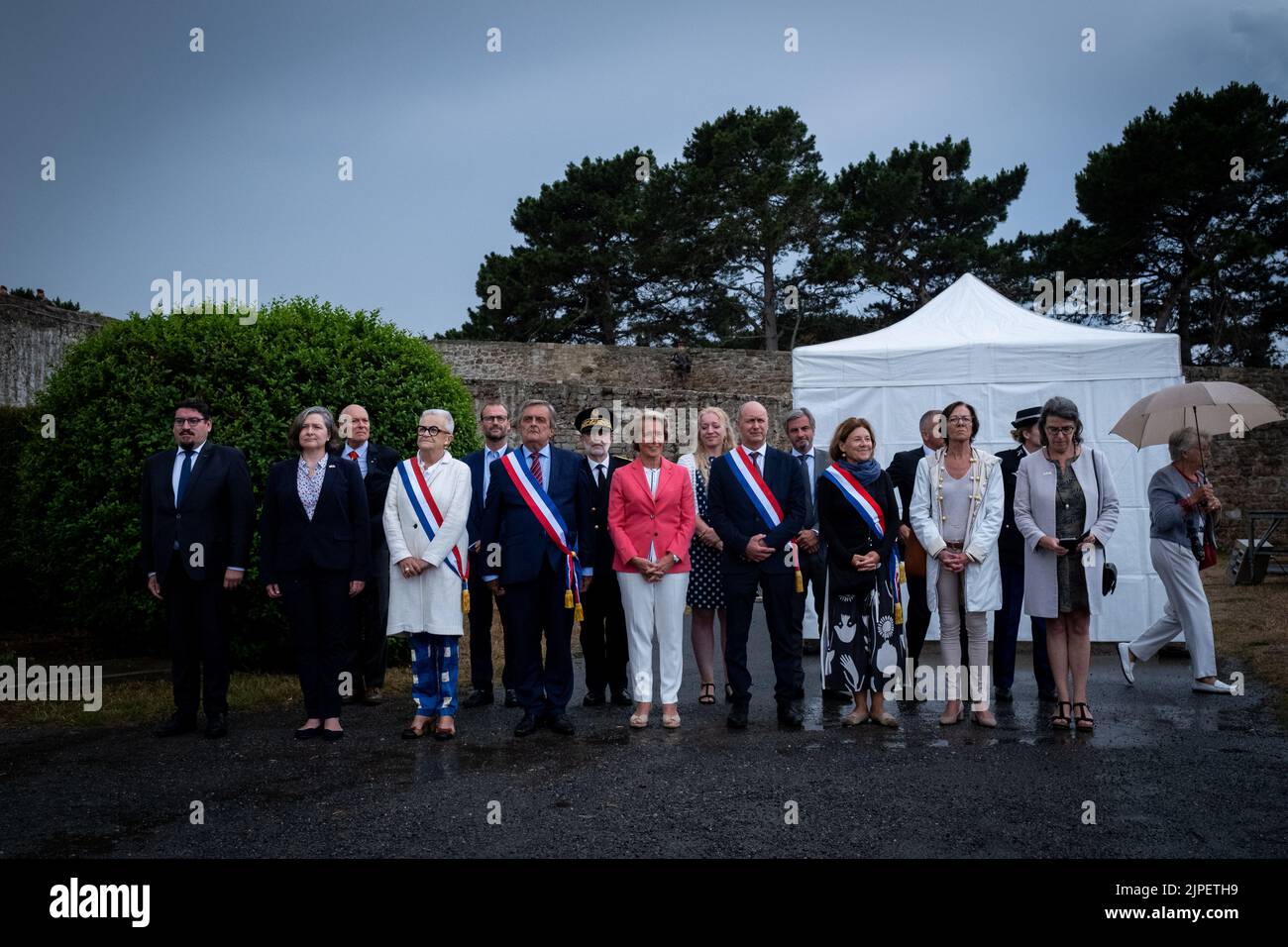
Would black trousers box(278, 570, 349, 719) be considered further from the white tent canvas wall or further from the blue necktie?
the white tent canvas wall

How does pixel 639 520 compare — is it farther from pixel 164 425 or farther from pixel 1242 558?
pixel 1242 558

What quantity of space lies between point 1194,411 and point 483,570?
4923 mm

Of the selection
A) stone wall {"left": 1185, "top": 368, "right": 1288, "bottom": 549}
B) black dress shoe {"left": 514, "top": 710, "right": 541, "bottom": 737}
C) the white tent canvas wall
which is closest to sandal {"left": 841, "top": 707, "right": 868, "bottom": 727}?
black dress shoe {"left": 514, "top": 710, "right": 541, "bottom": 737}

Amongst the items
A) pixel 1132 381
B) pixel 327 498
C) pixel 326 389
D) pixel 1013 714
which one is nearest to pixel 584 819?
pixel 327 498

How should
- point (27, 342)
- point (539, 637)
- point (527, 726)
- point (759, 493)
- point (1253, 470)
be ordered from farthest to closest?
point (1253, 470) < point (27, 342) < point (759, 493) < point (539, 637) < point (527, 726)

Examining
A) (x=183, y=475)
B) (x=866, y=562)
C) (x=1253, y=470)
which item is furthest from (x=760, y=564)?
(x=1253, y=470)

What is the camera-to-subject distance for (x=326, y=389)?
7309 millimetres

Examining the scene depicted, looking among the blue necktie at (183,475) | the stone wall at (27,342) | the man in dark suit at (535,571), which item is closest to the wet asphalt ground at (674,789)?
the man in dark suit at (535,571)

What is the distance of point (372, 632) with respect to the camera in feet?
21.8

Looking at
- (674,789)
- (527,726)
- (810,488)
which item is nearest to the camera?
(674,789)

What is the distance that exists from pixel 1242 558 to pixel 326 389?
11320 millimetres

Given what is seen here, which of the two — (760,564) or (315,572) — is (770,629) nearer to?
(760,564)

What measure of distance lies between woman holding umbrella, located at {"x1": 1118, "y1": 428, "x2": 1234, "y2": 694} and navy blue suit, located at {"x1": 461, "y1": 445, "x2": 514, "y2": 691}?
13.7ft

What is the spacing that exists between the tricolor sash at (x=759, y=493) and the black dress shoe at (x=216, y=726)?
310 centimetres
